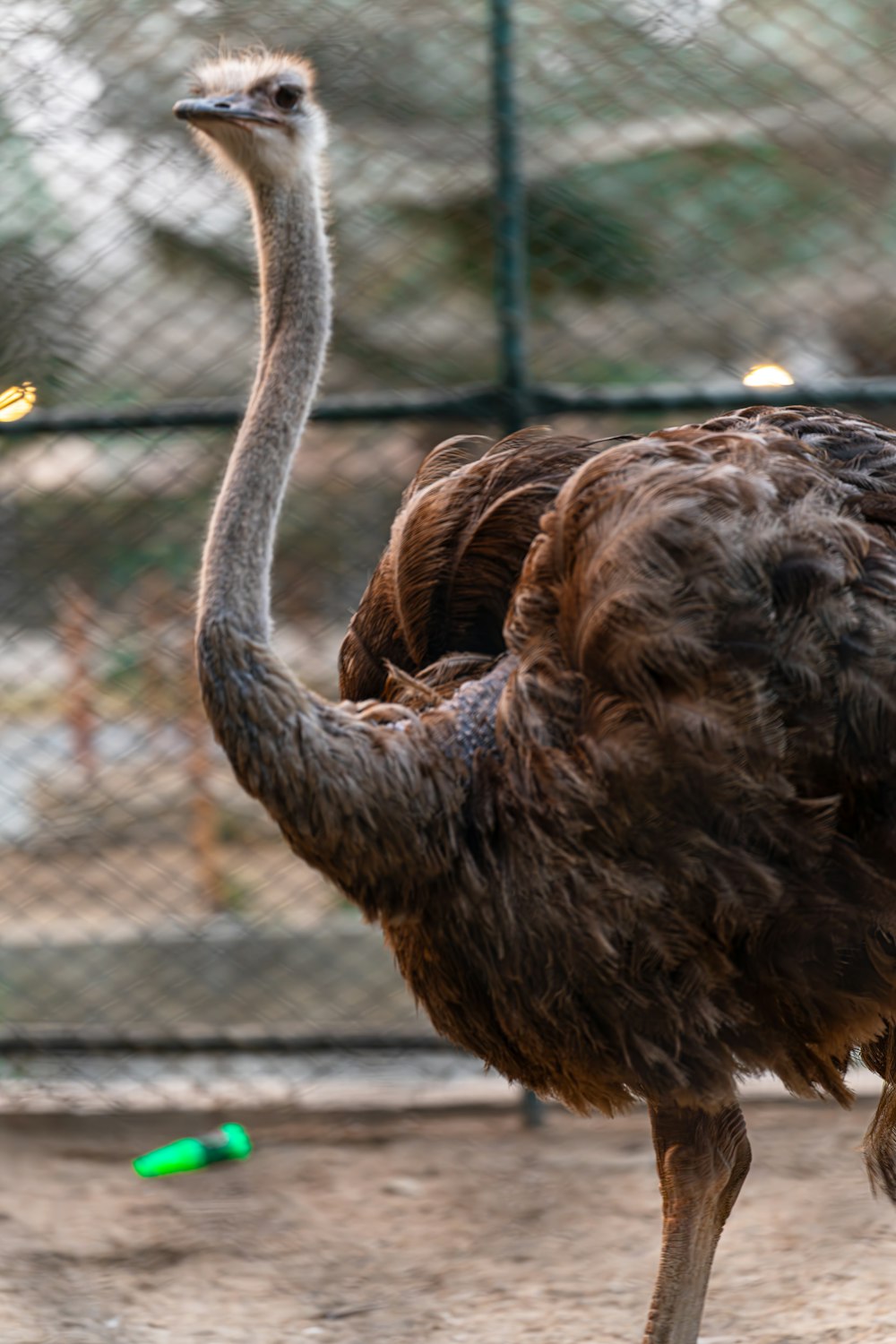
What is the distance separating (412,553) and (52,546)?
2.53 meters

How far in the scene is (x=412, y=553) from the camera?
2.95m

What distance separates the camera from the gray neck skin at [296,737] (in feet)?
7.73

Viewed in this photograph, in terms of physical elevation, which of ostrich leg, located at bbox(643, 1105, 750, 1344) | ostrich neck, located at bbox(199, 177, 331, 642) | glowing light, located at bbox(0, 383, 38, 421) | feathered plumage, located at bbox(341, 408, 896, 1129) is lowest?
ostrich leg, located at bbox(643, 1105, 750, 1344)

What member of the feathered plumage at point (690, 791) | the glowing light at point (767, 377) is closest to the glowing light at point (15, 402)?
the glowing light at point (767, 377)

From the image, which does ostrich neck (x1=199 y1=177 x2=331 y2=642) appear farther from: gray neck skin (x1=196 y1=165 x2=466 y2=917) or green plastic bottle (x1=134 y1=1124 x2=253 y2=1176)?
green plastic bottle (x1=134 y1=1124 x2=253 y2=1176)

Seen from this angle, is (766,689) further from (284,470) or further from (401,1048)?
(401,1048)

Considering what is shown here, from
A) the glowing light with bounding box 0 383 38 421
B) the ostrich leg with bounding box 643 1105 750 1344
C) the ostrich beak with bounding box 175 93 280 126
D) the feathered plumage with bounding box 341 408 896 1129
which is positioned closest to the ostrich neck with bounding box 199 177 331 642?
the ostrich beak with bounding box 175 93 280 126

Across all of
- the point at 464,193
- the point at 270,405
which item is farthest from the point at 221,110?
the point at 464,193

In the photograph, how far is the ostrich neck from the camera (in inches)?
96.0

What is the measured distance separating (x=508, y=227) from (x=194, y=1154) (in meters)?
2.31

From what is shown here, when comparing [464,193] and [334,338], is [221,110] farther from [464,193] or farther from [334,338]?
[334,338]

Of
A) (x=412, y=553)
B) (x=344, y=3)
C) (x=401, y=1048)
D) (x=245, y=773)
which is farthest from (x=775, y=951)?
(x=344, y=3)

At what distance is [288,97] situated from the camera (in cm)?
278

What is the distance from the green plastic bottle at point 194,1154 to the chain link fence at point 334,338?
0.21m
